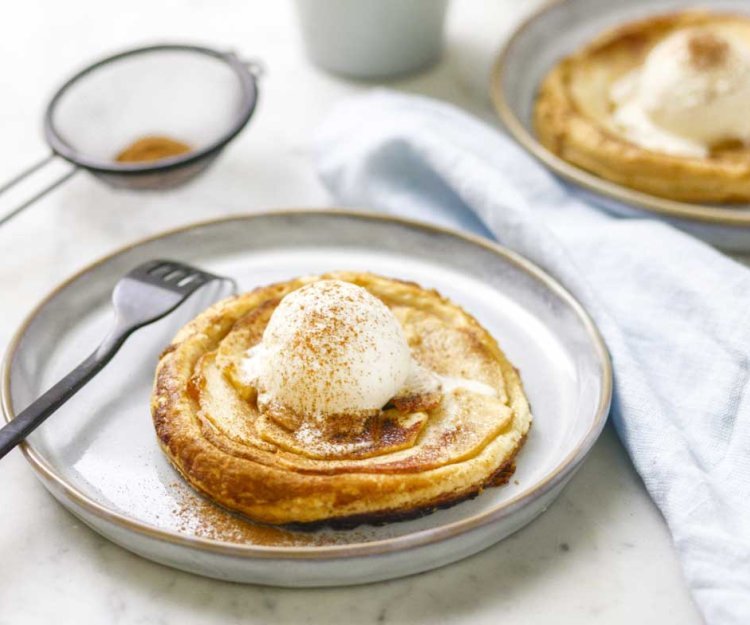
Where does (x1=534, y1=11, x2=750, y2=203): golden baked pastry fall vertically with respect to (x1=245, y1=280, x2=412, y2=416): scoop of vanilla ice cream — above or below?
below

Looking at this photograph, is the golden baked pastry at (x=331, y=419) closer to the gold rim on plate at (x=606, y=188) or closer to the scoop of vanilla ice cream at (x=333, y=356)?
the scoop of vanilla ice cream at (x=333, y=356)

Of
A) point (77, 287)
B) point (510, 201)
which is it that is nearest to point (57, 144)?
point (77, 287)

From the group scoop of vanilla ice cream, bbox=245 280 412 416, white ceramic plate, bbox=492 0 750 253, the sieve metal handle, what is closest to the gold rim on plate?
white ceramic plate, bbox=492 0 750 253

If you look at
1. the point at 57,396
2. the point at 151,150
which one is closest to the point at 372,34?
the point at 151,150

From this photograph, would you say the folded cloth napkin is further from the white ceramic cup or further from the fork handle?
the fork handle

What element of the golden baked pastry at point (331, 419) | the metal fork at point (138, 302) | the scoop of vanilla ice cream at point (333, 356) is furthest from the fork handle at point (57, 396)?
the scoop of vanilla ice cream at point (333, 356)

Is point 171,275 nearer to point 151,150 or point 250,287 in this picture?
point 250,287

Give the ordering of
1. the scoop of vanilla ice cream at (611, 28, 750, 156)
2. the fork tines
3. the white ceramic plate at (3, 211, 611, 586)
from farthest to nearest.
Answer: the scoop of vanilla ice cream at (611, 28, 750, 156), the fork tines, the white ceramic plate at (3, 211, 611, 586)
